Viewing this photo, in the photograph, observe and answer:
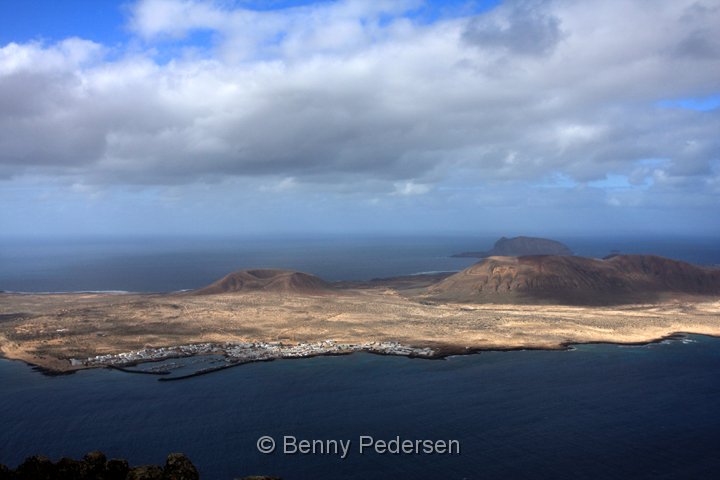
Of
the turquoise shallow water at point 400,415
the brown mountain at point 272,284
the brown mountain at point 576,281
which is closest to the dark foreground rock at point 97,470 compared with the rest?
the turquoise shallow water at point 400,415

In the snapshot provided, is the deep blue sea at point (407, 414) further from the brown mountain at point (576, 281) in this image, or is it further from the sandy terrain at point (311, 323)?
the brown mountain at point (576, 281)

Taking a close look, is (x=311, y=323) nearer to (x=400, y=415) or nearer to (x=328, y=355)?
(x=328, y=355)

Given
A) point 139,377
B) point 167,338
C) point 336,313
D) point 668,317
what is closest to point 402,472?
point 139,377

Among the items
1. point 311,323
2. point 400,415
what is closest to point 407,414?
point 400,415

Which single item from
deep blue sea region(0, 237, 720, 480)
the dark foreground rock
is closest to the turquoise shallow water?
deep blue sea region(0, 237, 720, 480)

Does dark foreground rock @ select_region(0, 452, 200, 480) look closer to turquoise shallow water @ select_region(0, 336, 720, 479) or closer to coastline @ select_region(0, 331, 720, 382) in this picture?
turquoise shallow water @ select_region(0, 336, 720, 479)
